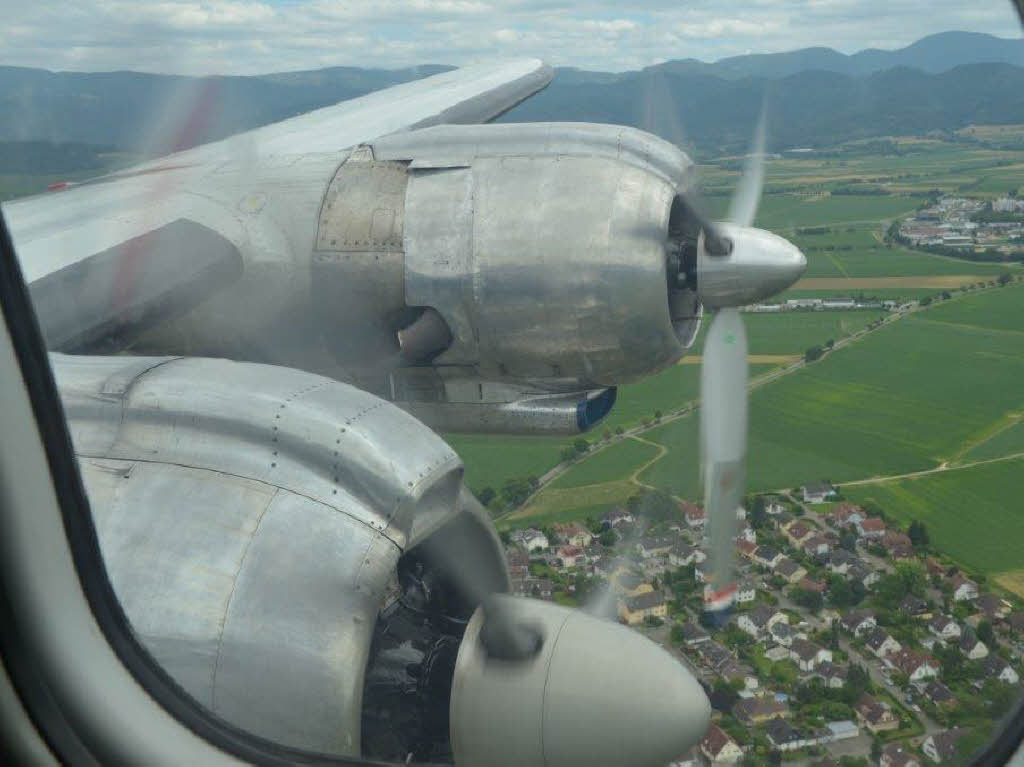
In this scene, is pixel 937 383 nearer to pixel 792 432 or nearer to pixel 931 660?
pixel 792 432

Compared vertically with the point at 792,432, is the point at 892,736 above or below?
above

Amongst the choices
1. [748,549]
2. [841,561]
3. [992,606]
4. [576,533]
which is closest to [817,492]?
[748,549]

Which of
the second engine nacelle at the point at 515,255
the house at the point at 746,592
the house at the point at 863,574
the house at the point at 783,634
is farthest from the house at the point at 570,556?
the house at the point at 863,574

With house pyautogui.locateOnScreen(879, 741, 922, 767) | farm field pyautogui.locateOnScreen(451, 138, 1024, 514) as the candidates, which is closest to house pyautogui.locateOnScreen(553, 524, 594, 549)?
farm field pyautogui.locateOnScreen(451, 138, 1024, 514)

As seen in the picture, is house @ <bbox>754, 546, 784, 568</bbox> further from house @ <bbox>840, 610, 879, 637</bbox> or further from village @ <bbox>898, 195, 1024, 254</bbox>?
village @ <bbox>898, 195, 1024, 254</bbox>

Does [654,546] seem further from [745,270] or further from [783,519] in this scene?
[745,270]

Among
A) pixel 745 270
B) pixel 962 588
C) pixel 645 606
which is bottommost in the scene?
pixel 962 588

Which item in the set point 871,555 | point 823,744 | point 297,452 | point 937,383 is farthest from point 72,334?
point 937,383
